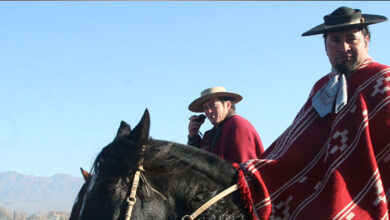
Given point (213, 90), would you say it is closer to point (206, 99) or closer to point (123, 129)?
point (206, 99)

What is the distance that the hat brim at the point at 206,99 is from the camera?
827 cm

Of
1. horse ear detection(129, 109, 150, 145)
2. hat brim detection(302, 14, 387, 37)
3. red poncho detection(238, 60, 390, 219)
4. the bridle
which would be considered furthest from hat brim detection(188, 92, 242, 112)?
horse ear detection(129, 109, 150, 145)

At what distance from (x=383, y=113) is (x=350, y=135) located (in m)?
0.29

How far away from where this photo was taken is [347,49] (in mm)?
4480

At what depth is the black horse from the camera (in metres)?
3.76

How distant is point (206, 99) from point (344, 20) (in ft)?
13.3

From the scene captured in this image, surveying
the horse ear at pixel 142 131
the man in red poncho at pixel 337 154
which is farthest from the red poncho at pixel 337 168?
the horse ear at pixel 142 131

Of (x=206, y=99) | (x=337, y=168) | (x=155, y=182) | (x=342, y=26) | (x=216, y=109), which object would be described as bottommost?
(x=337, y=168)

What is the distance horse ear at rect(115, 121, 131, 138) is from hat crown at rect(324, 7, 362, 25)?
1974 mm

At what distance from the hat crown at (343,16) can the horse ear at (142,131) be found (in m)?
1.96

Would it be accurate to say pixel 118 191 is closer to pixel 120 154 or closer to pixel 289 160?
pixel 120 154

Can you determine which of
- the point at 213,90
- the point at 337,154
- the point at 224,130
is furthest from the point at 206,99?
the point at 337,154

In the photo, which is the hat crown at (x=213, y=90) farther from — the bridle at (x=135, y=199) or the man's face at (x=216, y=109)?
the bridle at (x=135, y=199)

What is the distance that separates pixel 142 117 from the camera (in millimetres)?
3766
